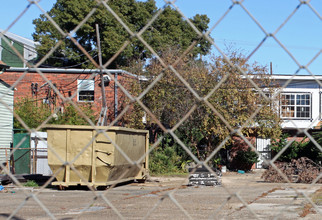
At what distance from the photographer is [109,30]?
3341 cm

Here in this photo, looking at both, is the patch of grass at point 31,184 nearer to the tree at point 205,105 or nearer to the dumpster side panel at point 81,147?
the dumpster side panel at point 81,147

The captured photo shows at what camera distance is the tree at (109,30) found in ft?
109

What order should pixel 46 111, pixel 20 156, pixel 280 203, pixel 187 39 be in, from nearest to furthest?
pixel 280 203 < pixel 20 156 < pixel 46 111 < pixel 187 39

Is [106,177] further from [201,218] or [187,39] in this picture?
[187,39]

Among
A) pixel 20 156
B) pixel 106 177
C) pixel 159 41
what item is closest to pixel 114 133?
pixel 106 177

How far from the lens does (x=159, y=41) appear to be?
3369 centimetres

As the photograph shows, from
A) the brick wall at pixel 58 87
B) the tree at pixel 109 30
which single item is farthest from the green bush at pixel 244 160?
the tree at pixel 109 30

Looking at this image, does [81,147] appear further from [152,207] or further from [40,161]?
[40,161]

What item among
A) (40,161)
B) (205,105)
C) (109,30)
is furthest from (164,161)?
(109,30)

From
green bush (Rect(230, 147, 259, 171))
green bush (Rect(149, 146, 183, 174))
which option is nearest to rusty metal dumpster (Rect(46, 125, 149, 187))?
green bush (Rect(149, 146, 183, 174))

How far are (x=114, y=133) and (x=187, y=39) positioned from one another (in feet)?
81.3

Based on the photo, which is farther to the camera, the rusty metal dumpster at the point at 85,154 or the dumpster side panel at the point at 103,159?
the dumpster side panel at the point at 103,159

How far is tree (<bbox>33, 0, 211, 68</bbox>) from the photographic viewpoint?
33.3m

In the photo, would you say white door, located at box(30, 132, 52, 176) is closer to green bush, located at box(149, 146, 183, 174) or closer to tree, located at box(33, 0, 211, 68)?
green bush, located at box(149, 146, 183, 174)
